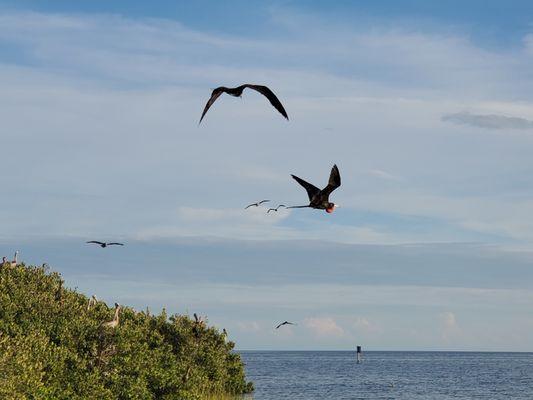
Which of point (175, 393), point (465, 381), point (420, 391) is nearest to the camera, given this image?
point (175, 393)

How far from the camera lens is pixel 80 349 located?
41.4 metres

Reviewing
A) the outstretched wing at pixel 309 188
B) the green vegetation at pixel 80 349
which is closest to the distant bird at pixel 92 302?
the green vegetation at pixel 80 349

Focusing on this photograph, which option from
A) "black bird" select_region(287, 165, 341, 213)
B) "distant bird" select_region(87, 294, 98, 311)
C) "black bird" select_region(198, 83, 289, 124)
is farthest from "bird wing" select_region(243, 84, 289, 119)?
"distant bird" select_region(87, 294, 98, 311)

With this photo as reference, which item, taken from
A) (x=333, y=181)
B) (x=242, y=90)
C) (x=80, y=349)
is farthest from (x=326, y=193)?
(x=80, y=349)

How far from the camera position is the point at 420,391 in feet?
362

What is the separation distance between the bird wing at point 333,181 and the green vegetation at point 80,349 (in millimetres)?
18485

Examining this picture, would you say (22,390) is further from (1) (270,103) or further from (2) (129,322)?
(1) (270,103)

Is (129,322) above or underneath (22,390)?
above

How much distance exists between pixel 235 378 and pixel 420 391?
49879mm

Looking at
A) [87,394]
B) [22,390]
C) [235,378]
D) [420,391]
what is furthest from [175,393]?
[420,391]

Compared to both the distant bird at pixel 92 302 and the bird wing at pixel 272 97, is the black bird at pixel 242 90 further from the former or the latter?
the distant bird at pixel 92 302

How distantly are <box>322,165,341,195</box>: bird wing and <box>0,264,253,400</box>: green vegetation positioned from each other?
1848cm

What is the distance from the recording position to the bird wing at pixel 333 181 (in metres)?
16.0

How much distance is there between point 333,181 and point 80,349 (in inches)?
1096
